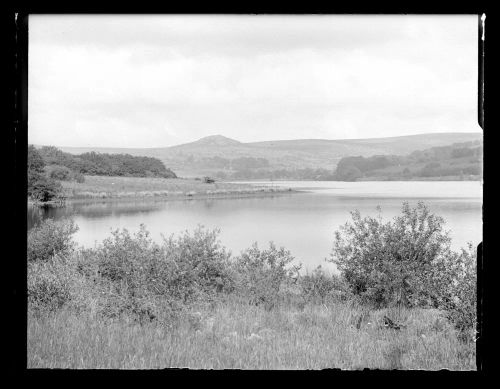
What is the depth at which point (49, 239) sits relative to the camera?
21.5 feet

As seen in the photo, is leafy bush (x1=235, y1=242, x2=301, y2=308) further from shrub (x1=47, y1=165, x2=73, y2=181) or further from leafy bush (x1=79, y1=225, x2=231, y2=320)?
shrub (x1=47, y1=165, x2=73, y2=181)

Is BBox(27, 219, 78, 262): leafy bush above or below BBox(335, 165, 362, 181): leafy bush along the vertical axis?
below

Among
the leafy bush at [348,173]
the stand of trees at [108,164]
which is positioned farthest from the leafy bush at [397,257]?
the stand of trees at [108,164]

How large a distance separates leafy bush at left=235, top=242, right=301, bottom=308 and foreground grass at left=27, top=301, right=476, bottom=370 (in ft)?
1.72

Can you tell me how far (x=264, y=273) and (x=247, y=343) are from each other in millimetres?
1565

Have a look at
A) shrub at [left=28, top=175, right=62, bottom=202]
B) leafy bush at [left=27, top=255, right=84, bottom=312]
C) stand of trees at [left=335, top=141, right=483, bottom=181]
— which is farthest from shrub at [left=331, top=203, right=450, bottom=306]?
shrub at [left=28, top=175, right=62, bottom=202]

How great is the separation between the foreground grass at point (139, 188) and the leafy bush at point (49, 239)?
183cm

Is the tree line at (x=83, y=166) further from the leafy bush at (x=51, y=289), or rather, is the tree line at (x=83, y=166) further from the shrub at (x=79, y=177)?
the leafy bush at (x=51, y=289)

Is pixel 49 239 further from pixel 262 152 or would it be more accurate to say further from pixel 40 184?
pixel 262 152

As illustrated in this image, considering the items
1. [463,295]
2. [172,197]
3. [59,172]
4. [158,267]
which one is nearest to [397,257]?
[463,295]

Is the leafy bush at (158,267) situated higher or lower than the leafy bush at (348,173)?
lower

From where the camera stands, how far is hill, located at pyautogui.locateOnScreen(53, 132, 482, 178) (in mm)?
9570

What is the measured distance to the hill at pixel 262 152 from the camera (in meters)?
9.57

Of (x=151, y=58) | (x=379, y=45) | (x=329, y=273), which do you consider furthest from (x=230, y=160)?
(x=329, y=273)
